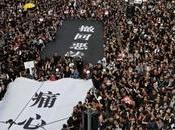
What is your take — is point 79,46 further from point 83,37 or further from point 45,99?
point 45,99

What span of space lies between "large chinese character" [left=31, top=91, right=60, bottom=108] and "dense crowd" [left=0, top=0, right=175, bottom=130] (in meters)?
1.24

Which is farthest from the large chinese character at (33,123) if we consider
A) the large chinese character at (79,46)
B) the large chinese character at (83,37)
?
the large chinese character at (83,37)

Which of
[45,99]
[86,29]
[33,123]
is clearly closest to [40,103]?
[45,99]

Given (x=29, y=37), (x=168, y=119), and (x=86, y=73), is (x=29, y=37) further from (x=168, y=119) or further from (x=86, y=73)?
(x=168, y=119)

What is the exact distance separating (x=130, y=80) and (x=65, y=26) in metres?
8.73

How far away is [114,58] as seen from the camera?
101 ft

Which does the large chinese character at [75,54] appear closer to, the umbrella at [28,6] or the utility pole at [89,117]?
the umbrella at [28,6]

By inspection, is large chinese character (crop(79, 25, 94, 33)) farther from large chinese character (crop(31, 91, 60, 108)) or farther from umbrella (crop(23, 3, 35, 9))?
large chinese character (crop(31, 91, 60, 108))

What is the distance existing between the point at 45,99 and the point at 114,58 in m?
6.80

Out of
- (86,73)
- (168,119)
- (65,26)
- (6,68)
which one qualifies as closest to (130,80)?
(86,73)

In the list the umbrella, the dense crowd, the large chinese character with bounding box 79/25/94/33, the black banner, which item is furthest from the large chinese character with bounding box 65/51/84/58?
the umbrella

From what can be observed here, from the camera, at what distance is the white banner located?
903 inches

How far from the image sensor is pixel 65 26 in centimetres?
3519

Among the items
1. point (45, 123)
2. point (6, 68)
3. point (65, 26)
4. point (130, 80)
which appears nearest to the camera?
point (45, 123)
